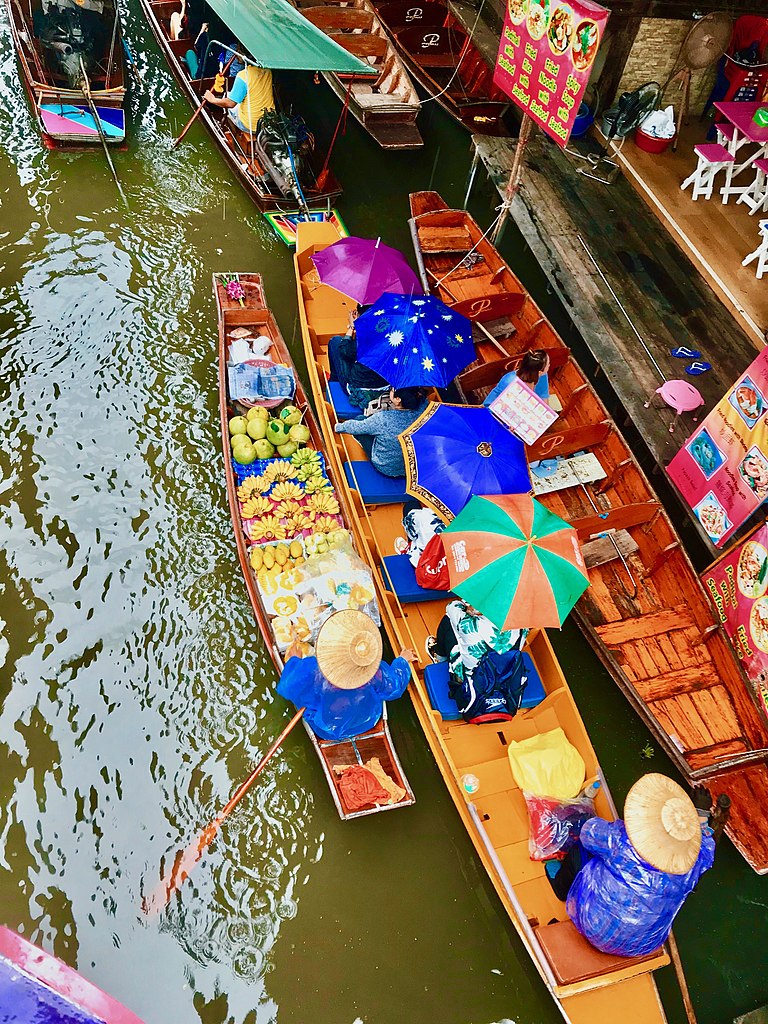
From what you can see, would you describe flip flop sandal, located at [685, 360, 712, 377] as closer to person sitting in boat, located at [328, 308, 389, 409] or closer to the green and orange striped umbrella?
person sitting in boat, located at [328, 308, 389, 409]

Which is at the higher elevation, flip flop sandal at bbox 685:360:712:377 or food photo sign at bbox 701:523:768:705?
flip flop sandal at bbox 685:360:712:377

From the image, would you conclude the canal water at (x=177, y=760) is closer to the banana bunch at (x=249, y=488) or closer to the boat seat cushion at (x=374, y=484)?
the banana bunch at (x=249, y=488)

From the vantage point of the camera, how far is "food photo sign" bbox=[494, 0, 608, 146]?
25.2 ft

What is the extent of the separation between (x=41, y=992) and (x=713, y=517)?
6.95 metres

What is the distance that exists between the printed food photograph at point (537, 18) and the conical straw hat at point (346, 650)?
272 inches

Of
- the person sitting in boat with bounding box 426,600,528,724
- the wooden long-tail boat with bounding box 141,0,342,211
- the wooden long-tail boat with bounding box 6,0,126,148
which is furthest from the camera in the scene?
the wooden long-tail boat with bounding box 6,0,126,148

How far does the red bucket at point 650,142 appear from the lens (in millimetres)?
12625

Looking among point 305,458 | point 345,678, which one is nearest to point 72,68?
point 305,458

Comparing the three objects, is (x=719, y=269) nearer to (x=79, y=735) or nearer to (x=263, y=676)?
(x=263, y=676)

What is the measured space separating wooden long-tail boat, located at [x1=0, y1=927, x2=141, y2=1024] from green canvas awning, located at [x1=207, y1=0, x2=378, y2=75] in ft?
35.6

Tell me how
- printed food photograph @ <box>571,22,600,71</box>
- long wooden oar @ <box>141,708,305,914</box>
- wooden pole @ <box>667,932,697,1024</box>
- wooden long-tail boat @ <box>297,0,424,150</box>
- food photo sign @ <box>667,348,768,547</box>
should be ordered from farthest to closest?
wooden long-tail boat @ <box>297,0,424,150</box>
printed food photograph @ <box>571,22,600,71</box>
food photo sign @ <box>667,348,768,547</box>
long wooden oar @ <box>141,708,305,914</box>
wooden pole @ <box>667,932,697,1024</box>

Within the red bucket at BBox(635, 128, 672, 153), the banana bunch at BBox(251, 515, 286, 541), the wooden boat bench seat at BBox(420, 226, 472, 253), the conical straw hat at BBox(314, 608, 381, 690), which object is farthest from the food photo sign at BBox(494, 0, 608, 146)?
the conical straw hat at BBox(314, 608, 381, 690)

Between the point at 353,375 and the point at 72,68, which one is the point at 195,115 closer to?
the point at 72,68

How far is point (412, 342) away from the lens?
786 centimetres
